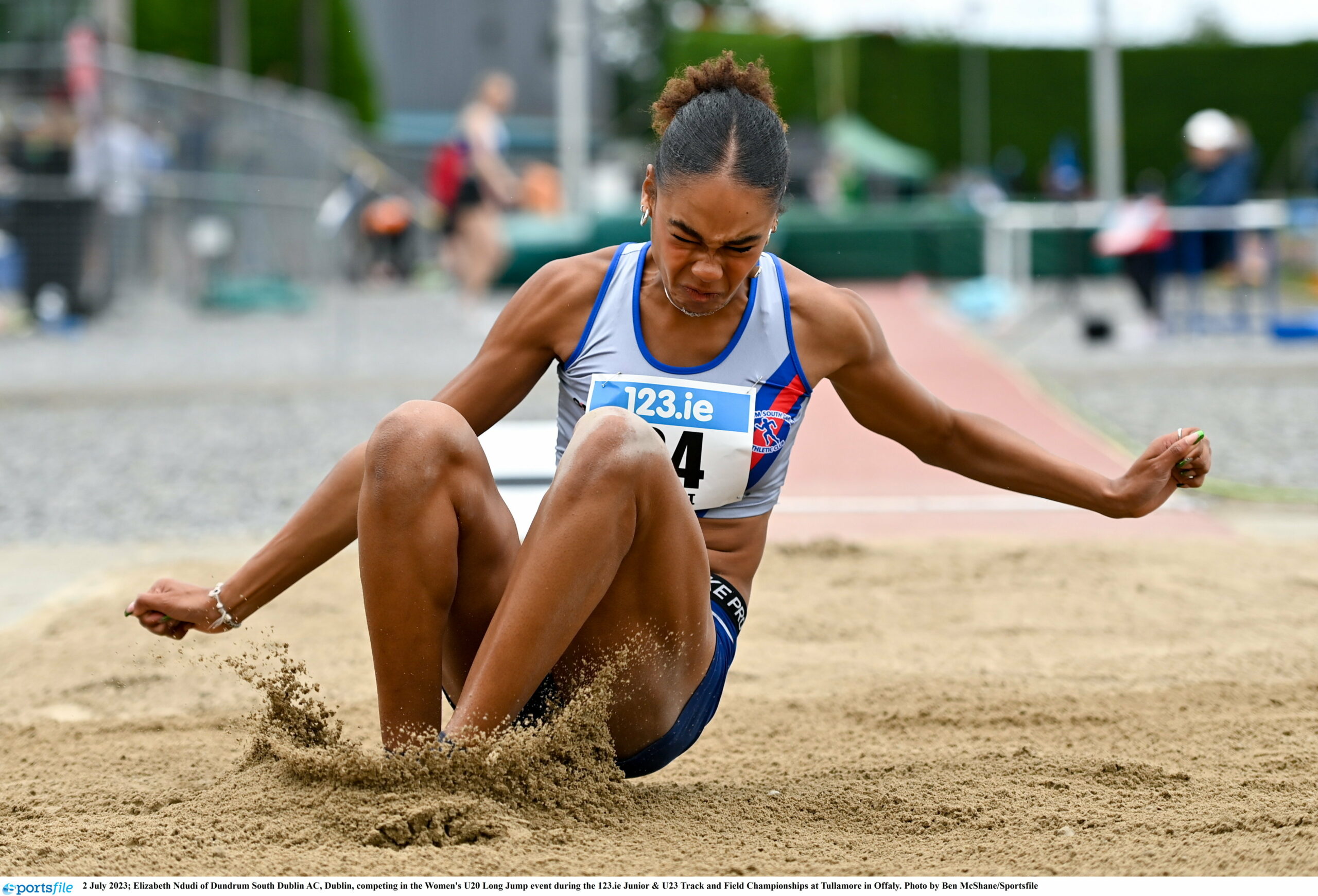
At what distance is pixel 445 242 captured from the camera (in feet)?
51.0

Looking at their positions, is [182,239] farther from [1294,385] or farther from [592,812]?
[592,812]

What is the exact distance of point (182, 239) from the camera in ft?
46.3

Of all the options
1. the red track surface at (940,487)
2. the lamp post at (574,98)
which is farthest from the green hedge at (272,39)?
the red track surface at (940,487)

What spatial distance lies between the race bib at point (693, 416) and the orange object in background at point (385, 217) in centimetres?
1736

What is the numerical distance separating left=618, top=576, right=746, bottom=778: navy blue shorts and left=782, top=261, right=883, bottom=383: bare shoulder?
1.51ft

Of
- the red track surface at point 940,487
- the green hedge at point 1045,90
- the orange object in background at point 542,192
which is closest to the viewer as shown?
the red track surface at point 940,487

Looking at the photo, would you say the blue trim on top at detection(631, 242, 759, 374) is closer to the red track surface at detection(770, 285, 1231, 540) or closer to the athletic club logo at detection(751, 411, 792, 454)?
the athletic club logo at detection(751, 411, 792, 454)

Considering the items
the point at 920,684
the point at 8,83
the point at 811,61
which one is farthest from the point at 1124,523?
the point at 811,61

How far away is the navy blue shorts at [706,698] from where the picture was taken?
2.62 metres

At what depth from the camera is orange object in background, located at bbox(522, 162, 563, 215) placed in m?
21.1

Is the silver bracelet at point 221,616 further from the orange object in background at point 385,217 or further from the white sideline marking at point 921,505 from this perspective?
the orange object in background at point 385,217

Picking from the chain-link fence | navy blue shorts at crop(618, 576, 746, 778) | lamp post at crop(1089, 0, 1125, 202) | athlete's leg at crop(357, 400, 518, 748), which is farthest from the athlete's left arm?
lamp post at crop(1089, 0, 1125, 202)

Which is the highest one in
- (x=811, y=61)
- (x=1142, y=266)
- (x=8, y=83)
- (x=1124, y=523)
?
(x=811, y=61)
